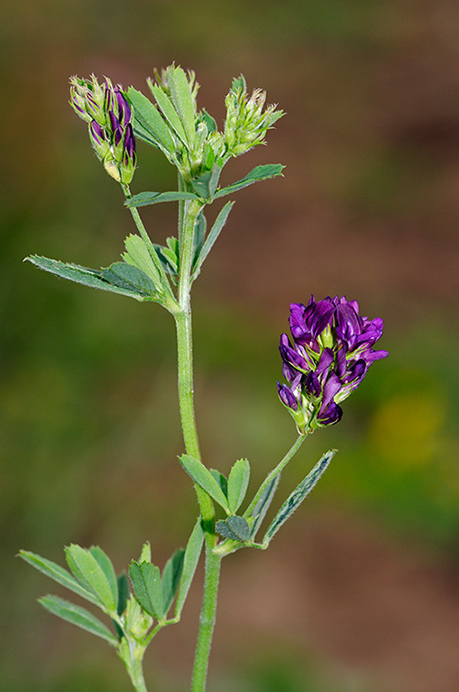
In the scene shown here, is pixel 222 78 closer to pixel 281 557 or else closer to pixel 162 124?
pixel 281 557

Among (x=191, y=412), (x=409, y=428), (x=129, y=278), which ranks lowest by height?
(x=191, y=412)

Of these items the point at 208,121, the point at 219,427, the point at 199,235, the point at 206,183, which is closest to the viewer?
the point at 206,183

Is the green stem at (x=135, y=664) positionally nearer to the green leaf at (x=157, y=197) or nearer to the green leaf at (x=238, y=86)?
the green leaf at (x=157, y=197)

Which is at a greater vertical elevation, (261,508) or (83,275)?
(83,275)

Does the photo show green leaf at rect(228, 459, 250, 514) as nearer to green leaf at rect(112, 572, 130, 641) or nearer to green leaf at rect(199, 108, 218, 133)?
green leaf at rect(112, 572, 130, 641)

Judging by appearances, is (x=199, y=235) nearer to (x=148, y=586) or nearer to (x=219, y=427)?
(x=148, y=586)

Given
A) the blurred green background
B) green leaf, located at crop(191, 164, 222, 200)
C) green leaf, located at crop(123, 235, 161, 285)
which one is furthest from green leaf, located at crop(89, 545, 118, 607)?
the blurred green background

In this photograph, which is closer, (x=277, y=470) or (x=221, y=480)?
(x=277, y=470)

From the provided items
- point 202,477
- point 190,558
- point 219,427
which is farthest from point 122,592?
point 219,427
